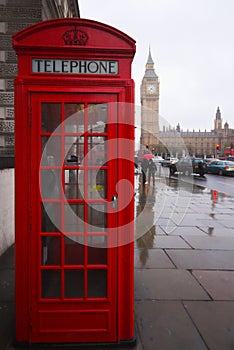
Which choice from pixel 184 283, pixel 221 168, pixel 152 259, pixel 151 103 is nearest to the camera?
pixel 184 283

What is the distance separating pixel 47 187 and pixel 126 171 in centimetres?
75

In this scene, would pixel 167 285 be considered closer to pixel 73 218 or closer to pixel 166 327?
pixel 166 327

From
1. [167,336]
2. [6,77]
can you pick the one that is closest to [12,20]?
[6,77]

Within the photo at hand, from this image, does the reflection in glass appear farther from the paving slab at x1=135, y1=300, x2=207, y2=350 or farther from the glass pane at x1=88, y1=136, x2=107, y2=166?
the paving slab at x1=135, y1=300, x2=207, y2=350

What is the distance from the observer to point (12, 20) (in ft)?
25.4

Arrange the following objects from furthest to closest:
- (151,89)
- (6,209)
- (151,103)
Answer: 1. (151,89)
2. (151,103)
3. (6,209)

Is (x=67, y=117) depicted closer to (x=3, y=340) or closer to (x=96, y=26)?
(x=96, y=26)

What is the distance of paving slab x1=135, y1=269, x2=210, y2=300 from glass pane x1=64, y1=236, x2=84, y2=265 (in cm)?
128

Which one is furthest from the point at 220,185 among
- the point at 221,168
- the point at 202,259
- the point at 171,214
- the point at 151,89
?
the point at 151,89

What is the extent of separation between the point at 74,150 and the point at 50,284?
1253 mm

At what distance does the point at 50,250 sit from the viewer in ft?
9.27

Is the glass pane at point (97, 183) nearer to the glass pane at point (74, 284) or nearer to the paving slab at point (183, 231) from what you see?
the glass pane at point (74, 284)

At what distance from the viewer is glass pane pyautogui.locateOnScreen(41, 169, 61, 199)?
8.96 feet

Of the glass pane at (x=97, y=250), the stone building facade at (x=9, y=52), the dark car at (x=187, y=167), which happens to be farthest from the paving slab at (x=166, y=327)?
the dark car at (x=187, y=167)
